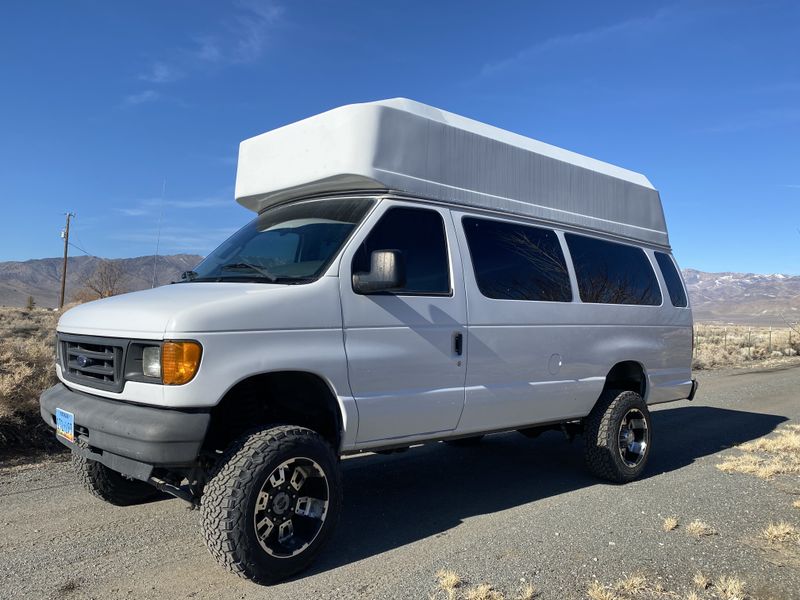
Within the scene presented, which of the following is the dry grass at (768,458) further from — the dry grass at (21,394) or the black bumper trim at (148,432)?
the dry grass at (21,394)

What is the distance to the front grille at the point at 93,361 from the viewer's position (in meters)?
3.54

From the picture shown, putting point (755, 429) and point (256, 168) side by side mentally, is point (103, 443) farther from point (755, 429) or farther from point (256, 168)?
point (755, 429)

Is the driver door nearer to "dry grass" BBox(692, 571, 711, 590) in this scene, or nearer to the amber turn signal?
the amber turn signal

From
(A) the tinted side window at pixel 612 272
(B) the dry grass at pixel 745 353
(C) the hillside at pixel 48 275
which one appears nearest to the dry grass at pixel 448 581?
(A) the tinted side window at pixel 612 272

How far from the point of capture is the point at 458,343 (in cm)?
444

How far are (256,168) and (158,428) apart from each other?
8.33 ft

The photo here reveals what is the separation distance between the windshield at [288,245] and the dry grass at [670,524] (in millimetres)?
3090

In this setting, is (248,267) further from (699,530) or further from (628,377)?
(628,377)

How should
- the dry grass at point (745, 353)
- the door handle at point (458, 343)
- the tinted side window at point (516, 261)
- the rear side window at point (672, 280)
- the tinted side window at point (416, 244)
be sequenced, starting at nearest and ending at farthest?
the tinted side window at point (416, 244), the door handle at point (458, 343), the tinted side window at point (516, 261), the rear side window at point (672, 280), the dry grass at point (745, 353)

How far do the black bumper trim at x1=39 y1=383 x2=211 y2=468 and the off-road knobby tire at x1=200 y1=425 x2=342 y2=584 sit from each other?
0.80ft

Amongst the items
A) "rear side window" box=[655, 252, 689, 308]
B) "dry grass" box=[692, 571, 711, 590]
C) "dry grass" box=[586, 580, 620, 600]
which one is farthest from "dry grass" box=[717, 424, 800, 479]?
"dry grass" box=[586, 580, 620, 600]

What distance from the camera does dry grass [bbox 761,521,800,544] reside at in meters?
4.34

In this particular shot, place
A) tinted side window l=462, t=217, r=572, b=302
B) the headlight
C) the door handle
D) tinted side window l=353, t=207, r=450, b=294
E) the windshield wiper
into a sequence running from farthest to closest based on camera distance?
1. tinted side window l=462, t=217, r=572, b=302
2. the door handle
3. tinted side window l=353, t=207, r=450, b=294
4. the windshield wiper
5. the headlight

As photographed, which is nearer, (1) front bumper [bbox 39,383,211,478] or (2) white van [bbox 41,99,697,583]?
(1) front bumper [bbox 39,383,211,478]
